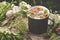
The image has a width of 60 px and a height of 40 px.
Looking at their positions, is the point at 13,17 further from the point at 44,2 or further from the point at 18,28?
the point at 44,2

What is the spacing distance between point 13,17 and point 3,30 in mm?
297

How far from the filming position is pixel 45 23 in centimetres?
220

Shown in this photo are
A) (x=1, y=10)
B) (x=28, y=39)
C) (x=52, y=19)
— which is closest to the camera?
(x=28, y=39)

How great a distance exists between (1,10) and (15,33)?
19.6 inches

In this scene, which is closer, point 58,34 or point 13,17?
point 58,34

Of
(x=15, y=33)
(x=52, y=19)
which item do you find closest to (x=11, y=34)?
(x=15, y=33)

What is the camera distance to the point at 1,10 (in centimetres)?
A: 255

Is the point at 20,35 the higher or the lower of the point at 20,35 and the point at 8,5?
the lower

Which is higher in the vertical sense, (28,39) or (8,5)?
(8,5)

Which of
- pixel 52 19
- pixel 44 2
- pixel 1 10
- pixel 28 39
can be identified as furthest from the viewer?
pixel 44 2

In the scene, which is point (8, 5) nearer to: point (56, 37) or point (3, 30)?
point (3, 30)

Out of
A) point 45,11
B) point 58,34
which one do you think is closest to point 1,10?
point 45,11

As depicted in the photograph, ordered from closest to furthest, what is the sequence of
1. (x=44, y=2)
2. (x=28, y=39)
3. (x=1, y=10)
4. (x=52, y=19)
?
(x=28, y=39) → (x=52, y=19) → (x=1, y=10) → (x=44, y=2)

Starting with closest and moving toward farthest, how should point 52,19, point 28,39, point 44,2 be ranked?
point 28,39
point 52,19
point 44,2
